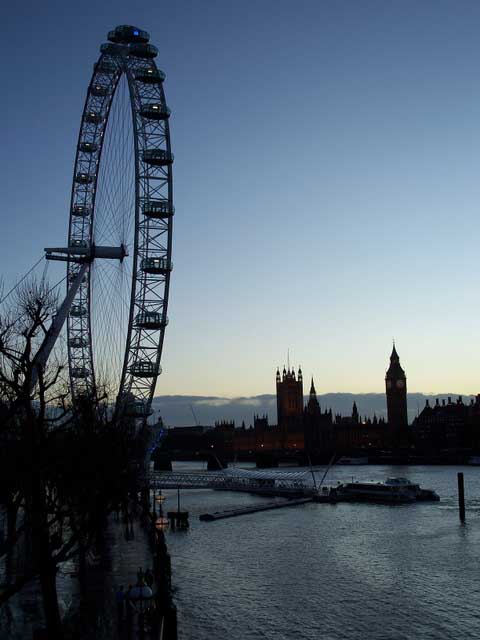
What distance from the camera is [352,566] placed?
1478 inches

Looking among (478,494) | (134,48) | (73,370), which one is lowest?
(478,494)

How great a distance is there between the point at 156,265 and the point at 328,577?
17653 millimetres

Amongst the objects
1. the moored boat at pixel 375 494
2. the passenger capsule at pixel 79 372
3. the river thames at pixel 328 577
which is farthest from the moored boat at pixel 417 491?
the passenger capsule at pixel 79 372

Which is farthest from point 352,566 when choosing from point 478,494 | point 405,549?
point 478,494

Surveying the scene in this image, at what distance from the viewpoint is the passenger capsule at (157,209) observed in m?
40.8

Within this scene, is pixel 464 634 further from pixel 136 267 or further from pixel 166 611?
pixel 136 267

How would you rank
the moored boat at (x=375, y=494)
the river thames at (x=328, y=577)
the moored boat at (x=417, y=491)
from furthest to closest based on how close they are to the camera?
the moored boat at (x=417, y=491) → the moored boat at (x=375, y=494) → the river thames at (x=328, y=577)

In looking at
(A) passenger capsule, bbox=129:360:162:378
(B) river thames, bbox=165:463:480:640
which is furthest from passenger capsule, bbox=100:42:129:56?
(B) river thames, bbox=165:463:480:640

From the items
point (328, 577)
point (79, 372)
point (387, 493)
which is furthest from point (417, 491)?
point (328, 577)

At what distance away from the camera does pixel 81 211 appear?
47.6 meters

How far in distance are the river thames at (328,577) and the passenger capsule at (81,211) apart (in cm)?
2024

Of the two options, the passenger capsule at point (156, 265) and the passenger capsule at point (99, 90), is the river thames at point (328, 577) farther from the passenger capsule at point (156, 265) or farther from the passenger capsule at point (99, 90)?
the passenger capsule at point (99, 90)

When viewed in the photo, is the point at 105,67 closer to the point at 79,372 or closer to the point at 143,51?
the point at 143,51

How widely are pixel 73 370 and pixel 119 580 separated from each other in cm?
2443
